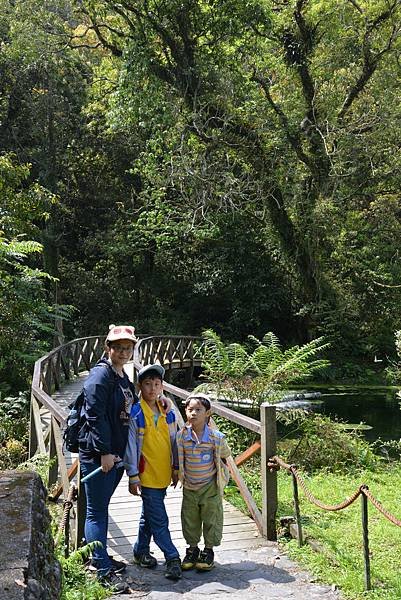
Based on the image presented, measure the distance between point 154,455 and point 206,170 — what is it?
51.2 feet

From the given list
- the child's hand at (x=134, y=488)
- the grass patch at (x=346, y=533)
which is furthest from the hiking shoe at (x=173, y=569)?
the grass patch at (x=346, y=533)

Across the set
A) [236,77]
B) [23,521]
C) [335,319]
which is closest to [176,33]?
[236,77]

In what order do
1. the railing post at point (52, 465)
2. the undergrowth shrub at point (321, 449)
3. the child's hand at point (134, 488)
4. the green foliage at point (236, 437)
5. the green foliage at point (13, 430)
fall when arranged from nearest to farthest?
the child's hand at point (134, 488), the railing post at point (52, 465), the green foliage at point (236, 437), the undergrowth shrub at point (321, 449), the green foliage at point (13, 430)

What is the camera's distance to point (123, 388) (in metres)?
4.55

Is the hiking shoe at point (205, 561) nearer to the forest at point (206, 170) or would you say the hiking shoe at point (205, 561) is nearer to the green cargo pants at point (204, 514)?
the green cargo pants at point (204, 514)

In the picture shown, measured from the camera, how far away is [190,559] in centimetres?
488

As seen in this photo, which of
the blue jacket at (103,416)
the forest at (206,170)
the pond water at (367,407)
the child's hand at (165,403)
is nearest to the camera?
the blue jacket at (103,416)

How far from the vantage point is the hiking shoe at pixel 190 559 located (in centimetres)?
485

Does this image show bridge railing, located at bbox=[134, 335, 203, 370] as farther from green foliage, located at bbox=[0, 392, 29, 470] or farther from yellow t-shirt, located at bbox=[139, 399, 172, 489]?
yellow t-shirt, located at bbox=[139, 399, 172, 489]

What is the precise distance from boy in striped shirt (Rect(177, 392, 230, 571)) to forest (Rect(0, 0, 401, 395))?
8562 mm

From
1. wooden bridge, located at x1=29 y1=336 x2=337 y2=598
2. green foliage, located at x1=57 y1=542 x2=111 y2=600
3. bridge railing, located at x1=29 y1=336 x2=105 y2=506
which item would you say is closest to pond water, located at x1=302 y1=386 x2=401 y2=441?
bridge railing, located at x1=29 y1=336 x2=105 y2=506

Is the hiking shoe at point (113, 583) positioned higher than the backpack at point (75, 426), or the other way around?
the backpack at point (75, 426)

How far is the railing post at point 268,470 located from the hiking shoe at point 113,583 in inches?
61.4

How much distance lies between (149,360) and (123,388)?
14.0 m
